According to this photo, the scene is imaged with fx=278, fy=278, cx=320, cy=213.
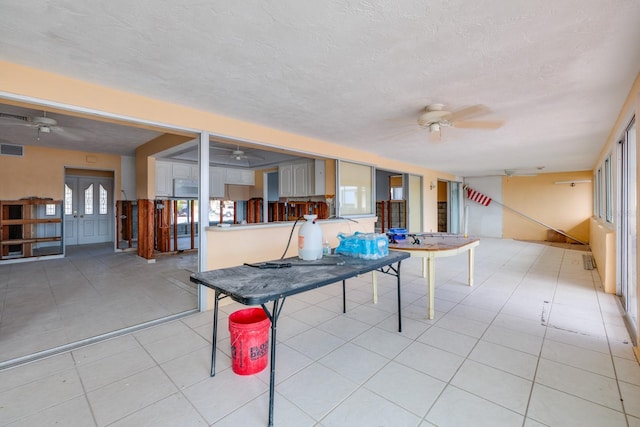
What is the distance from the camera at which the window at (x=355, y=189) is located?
17.7 feet

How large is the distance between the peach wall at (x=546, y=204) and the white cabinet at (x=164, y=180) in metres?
10.8

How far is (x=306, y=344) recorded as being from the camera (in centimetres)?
244

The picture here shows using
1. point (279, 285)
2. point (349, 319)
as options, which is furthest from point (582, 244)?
point (279, 285)

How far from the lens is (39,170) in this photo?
6309mm

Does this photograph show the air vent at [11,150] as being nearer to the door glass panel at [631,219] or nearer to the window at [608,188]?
the door glass panel at [631,219]

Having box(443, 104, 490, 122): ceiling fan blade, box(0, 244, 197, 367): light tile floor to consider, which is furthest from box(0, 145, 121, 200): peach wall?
box(443, 104, 490, 122): ceiling fan blade

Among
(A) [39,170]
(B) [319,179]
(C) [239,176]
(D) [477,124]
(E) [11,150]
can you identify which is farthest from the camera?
(C) [239,176]

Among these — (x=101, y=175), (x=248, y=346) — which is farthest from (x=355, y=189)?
(x=101, y=175)

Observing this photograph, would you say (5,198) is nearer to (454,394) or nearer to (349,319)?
(349,319)

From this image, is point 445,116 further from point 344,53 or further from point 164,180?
point 164,180

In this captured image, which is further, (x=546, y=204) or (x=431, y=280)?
(x=546, y=204)

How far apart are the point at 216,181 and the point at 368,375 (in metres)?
7.28

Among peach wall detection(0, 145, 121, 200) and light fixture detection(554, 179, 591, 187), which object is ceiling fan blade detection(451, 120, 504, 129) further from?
peach wall detection(0, 145, 121, 200)

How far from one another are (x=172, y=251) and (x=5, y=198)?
3480mm
